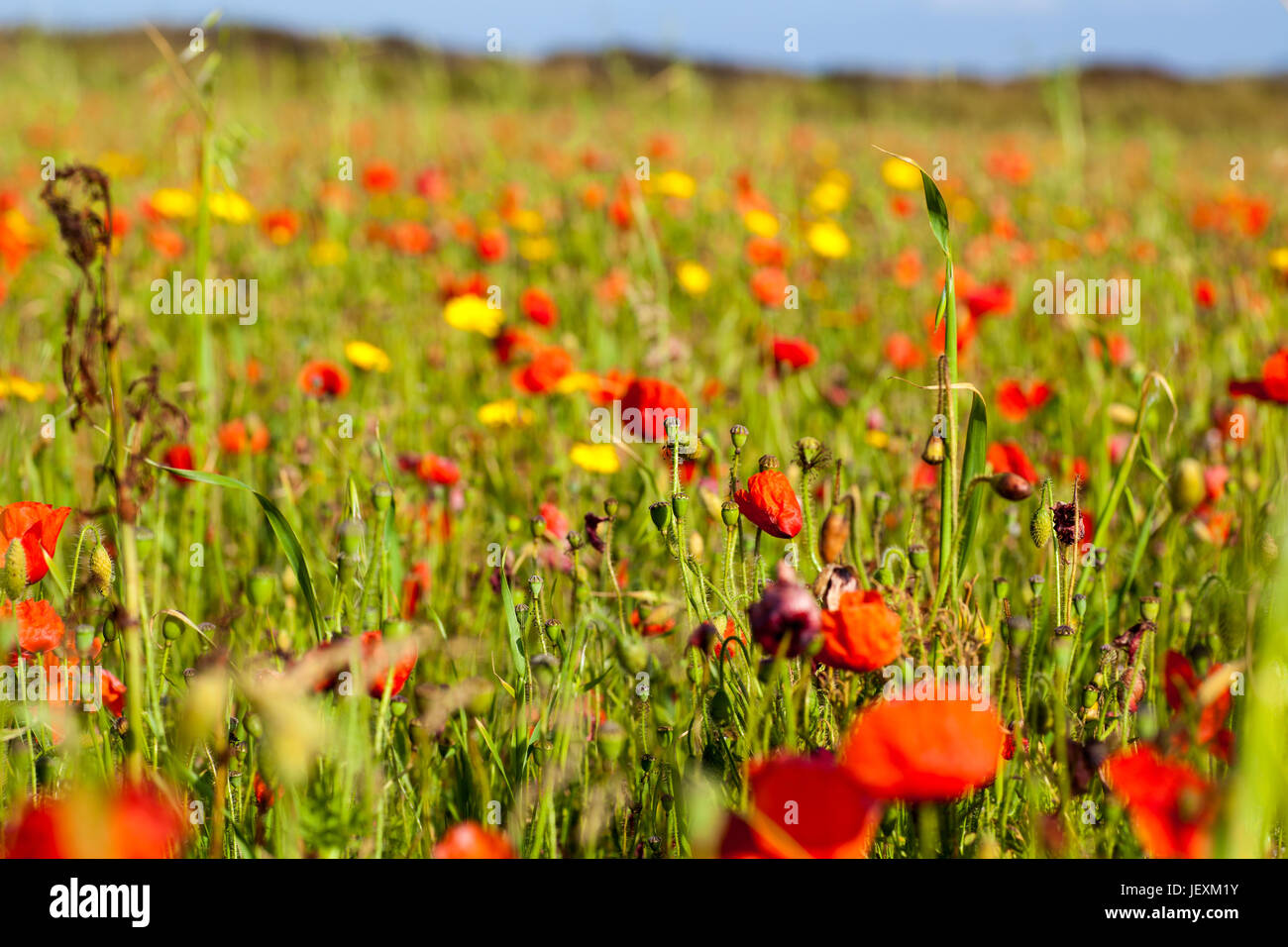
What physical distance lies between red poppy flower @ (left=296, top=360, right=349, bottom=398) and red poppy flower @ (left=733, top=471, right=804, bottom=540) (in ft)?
3.89

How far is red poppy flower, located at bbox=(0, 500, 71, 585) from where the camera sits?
1104 mm

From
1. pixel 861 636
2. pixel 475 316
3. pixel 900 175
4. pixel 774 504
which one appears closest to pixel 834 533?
pixel 774 504

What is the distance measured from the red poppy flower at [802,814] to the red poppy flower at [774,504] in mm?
399

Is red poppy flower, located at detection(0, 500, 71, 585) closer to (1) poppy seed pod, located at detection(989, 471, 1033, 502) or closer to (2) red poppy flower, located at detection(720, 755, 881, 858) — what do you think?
(2) red poppy flower, located at detection(720, 755, 881, 858)

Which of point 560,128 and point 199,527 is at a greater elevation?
point 560,128

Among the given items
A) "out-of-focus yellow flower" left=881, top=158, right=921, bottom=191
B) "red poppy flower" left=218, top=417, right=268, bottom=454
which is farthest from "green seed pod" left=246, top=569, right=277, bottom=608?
"out-of-focus yellow flower" left=881, top=158, right=921, bottom=191

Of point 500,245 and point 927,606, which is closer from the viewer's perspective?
point 927,606

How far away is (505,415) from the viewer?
2.12 meters

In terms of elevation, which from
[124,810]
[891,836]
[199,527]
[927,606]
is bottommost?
[891,836]

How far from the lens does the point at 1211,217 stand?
14.2ft
